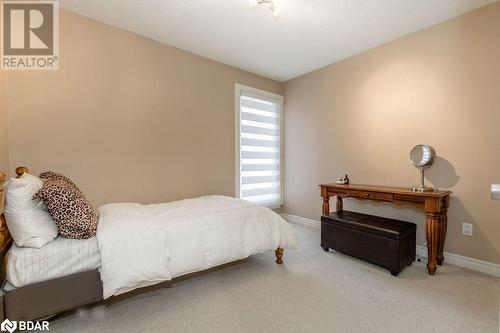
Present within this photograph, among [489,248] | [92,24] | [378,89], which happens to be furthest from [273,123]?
[489,248]

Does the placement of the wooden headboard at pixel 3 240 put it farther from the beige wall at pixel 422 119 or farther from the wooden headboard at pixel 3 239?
the beige wall at pixel 422 119

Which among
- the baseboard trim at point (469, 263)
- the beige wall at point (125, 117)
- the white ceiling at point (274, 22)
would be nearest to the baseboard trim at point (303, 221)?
the beige wall at point (125, 117)

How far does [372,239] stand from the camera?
7.82 feet

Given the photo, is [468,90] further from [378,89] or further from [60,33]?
[60,33]

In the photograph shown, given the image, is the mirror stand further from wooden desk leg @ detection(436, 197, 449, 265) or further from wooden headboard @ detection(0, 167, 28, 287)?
wooden headboard @ detection(0, 167, 28, 287)

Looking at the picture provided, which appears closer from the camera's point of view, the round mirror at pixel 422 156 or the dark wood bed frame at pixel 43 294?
the dark wood bed frame at pixel 43 294

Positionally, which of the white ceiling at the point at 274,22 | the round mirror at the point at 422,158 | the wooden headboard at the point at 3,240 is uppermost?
the white ceiling at the point at 274,22

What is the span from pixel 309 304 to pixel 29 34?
3.46 meters

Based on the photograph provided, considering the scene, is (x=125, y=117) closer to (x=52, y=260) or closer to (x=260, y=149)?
(x=52, y=260)

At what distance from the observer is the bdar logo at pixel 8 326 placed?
1.34 m

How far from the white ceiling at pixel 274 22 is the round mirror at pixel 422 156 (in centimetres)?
135

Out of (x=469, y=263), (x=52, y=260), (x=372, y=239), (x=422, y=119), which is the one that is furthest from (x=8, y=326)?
(x=422, y=119)

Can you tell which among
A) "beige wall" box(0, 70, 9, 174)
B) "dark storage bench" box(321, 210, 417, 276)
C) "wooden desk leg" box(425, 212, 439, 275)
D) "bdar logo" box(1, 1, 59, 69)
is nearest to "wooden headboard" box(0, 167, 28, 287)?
"beige wall" box(0, 70, 9, 174)

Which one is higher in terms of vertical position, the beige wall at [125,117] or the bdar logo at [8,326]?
the beige wall at [125,117]
